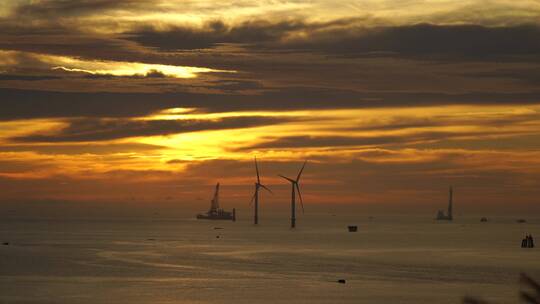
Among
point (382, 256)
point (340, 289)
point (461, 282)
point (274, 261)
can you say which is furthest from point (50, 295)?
point (382, 256)

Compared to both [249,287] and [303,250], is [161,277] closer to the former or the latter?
[249,287]

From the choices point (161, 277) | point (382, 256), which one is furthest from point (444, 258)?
point (161, 277)

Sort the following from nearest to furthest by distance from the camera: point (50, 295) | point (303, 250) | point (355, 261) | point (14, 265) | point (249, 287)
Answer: point (50, 295) < point (249, 287) < point (14, 265) < point (355, 261) < point (303, 250)

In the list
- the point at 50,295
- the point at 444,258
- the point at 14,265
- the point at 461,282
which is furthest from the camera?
the point at 444,258

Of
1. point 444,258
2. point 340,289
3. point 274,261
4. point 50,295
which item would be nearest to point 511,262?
point 444,258

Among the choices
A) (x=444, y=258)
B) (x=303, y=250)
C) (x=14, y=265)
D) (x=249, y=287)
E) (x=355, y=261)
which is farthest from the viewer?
(x=303, y=250)

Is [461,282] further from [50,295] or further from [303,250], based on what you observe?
[303,250]

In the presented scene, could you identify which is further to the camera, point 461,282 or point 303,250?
point 303,250

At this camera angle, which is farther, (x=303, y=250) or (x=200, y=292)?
(x=303, y=250)

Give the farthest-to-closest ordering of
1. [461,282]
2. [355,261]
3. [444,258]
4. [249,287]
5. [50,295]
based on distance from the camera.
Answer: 1. [444,258]
2. [355,261]
3. [461,282]
4. [249,287]
5. [50,295]
